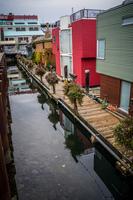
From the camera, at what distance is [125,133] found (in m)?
7.56

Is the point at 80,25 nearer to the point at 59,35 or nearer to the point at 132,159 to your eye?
the point at 59,35

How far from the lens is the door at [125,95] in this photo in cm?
1275

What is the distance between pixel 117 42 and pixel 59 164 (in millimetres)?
9681

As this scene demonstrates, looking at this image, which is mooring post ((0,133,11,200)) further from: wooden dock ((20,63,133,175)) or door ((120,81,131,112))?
door ((120,81,131,112))

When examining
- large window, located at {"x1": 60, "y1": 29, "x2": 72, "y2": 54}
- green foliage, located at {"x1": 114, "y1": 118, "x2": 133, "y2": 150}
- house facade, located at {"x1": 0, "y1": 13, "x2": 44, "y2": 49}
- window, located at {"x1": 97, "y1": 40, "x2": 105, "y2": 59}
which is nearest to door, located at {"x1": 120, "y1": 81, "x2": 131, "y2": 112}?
window, located at {"x1": 97, "y1": 40, "x2": 105, "y2": 59}

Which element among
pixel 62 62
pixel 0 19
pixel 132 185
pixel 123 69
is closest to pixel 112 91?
pixel 123 69

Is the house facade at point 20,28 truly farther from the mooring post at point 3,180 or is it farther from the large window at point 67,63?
the mooring post at point 3,180

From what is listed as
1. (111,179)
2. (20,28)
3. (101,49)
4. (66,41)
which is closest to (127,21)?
(101,49)

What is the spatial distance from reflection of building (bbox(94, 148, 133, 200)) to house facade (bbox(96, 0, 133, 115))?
4.19 m

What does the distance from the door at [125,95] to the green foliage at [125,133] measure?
207 inches

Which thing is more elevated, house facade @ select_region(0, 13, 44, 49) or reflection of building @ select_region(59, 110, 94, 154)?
house facade @ select_region(0, 13, 44, 49)

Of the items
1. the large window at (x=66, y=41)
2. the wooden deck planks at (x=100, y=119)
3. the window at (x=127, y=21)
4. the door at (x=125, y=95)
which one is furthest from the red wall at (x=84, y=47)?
the door at (x=125, y=95)

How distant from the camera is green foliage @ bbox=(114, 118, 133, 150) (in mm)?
7512

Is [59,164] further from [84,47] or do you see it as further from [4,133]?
[84,47]
